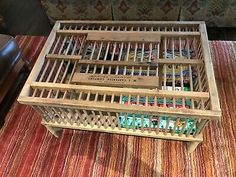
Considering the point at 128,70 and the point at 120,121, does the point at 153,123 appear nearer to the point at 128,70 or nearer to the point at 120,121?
the point at 120,121

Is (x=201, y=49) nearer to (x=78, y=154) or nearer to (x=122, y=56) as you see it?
(x=122, y=56)

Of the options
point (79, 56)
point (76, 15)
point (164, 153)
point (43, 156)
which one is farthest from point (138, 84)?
point (76, 15)

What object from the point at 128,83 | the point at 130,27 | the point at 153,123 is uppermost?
the point at 130,27

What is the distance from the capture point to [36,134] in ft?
5.13

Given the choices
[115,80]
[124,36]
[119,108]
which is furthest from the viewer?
[124,36]

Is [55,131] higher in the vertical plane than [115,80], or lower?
lower

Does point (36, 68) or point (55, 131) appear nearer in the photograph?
point (36, 68)

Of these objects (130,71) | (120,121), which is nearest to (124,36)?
(130,71)

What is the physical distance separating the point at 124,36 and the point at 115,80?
0.35 metres

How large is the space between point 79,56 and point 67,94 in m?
0.23

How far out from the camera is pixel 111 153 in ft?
4.68

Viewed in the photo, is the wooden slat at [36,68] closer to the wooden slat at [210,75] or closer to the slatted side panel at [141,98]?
the slatted side panel at [141,98]

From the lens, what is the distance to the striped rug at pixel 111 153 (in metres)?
1.34

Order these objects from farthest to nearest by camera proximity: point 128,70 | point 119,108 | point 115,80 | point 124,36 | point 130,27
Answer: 1. point 130,27
2. point 124,36
3. point 128,70
4. point 115,80
5. point 119,108
